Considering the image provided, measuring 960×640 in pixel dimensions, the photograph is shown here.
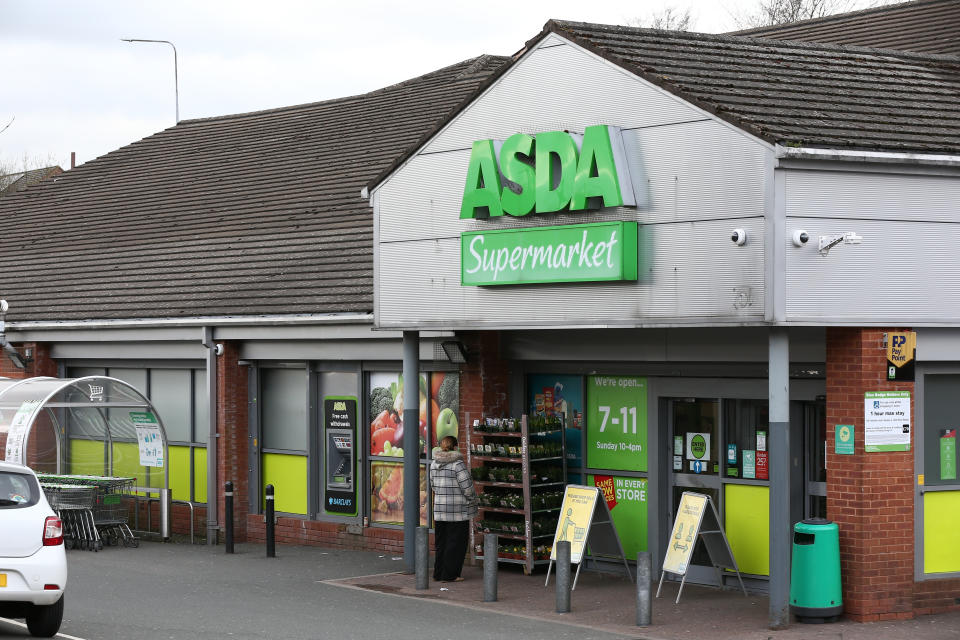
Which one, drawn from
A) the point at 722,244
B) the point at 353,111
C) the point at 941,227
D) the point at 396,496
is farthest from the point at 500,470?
the point at 353,111

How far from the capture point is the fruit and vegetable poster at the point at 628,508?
53.7ft

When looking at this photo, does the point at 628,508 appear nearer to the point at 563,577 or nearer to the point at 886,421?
the point at 563,577

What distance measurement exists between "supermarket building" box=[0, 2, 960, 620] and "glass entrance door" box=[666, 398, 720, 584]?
0.09 feet

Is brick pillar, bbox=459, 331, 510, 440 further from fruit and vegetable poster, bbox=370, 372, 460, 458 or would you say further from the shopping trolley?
the shopping trolley

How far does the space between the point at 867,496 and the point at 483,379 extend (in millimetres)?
5695

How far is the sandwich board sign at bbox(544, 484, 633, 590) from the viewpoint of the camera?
15.5m

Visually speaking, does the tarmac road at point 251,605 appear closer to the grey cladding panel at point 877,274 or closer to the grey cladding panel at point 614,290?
the grey cladding panel at point 614,290

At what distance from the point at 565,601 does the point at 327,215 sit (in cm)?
939

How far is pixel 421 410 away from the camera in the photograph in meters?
18.8

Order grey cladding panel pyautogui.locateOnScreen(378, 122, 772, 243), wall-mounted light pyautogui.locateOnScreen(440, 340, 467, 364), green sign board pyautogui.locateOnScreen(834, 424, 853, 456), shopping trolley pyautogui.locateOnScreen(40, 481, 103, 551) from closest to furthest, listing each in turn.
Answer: grey cladding panel pyautogui.locateOnScreen(378, 122, 772, 243) → green sign board pyautogui.locateOnScreen(834, 424, 853, 456) → wall-mounted light pyautogui.locateOnScreen(440, 340, 467, 364) → shopping trolley pyautogui.locateOnScreen(40, 481, 103, 551)

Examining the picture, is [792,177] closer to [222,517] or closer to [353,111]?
[222,517]

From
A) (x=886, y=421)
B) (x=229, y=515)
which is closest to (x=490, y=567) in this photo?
(x=886, y=421)

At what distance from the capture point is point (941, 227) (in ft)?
44.4

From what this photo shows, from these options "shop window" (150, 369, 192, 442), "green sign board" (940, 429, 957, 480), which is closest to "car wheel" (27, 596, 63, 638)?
"green sign board" (940, 429, 957, 480)
